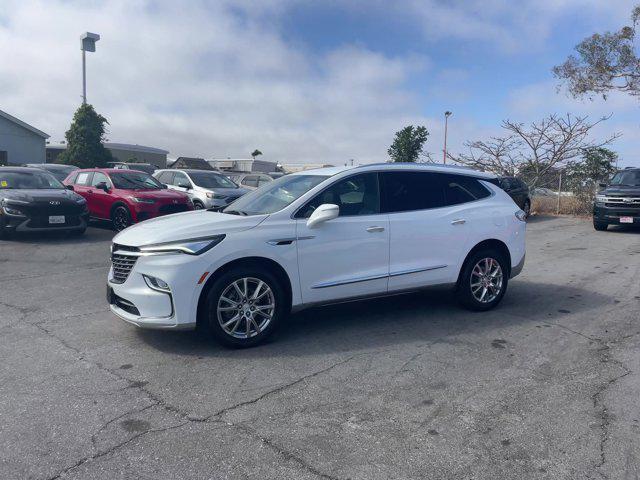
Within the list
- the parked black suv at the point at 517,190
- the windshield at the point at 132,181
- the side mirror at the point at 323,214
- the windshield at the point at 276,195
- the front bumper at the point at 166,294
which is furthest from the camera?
the parked black suv at the point at 517,190

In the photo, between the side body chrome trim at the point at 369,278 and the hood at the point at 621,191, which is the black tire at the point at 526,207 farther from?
the side body chrome trim at the point at 369,278

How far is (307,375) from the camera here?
4574 millimetres

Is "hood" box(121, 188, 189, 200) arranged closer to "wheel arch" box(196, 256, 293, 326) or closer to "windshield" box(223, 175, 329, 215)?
"windshield" box(223, 175, 329, 215)

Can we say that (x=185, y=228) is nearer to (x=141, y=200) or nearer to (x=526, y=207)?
(x=141, y=200)

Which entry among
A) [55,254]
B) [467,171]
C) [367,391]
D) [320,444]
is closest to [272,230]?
[367,391]

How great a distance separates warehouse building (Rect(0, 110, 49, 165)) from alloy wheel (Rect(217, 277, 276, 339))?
3115 centimetres

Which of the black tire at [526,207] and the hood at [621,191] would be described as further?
the black tire at [526,207]

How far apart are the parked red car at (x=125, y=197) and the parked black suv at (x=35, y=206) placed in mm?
942

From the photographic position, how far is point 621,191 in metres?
15.6

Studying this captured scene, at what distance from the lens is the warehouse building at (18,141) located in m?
31.8

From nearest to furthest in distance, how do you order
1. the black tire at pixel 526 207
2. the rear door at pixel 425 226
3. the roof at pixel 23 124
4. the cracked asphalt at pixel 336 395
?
1. the cracked asphalt at pixel 336 395
2. the rear door at pixel 425 226
3. the black tire at pixel 526 207
4. the roof at pixel 23 124

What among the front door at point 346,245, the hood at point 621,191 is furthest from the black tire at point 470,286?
the hood at point 621,191

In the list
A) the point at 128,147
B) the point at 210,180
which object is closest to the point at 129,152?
the point at 128,147

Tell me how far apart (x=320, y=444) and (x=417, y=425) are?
716mm
